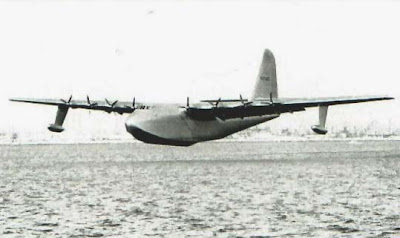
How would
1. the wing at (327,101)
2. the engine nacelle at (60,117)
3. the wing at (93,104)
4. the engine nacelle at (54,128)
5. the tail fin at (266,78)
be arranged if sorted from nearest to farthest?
the wing at (327,101), the engine nacelle at (54,128), the engine nacelle at (60,117), the wing at (93,104), the tail fin at (266,78)

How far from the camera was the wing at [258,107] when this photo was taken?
136 feet

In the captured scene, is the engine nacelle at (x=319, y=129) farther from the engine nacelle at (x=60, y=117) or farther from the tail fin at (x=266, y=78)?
the engine nacelle at (x=60, y=117)

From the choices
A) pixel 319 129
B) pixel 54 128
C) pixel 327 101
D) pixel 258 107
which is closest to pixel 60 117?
pixel 54 128

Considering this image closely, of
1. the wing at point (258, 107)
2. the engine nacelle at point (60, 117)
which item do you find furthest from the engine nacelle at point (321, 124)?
the engine nacelle at point (60, 117)

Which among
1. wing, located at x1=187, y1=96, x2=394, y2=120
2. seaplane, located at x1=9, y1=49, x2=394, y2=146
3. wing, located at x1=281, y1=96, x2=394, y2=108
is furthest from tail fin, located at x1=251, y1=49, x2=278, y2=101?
wing, located at x1=281, y1=96, x2=394, y2=108

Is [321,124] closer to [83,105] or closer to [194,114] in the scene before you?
[194,114]

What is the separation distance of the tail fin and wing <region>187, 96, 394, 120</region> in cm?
992

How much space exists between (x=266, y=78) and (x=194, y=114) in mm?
13351

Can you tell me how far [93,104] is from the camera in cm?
4869

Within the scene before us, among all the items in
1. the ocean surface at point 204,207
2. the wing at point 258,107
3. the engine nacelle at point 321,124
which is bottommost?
A: the ocean surface at point 204,207

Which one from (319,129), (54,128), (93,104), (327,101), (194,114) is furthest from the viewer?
(93,104)

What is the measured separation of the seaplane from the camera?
4247cm

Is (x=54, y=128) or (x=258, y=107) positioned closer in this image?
(x=258, y=107)

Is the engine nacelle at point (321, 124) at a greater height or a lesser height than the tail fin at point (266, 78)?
lesser
